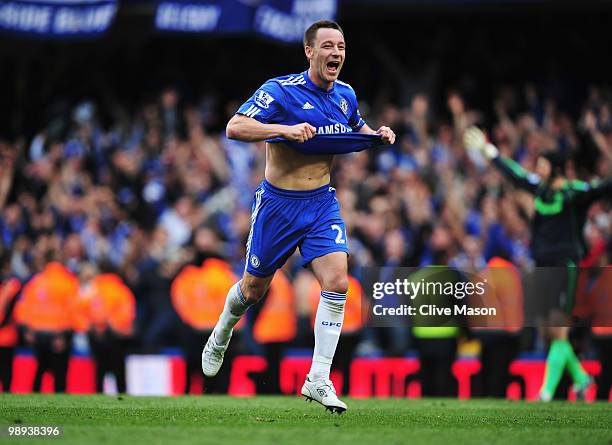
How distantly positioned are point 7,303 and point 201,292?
248 centimetres

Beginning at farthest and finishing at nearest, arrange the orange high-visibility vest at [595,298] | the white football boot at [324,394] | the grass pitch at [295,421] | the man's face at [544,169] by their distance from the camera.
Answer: the man's face at [544,169] < the orange high-visibility vest at [595,298] < the white football boot at [324,394] < the grass pitch at [295,421]

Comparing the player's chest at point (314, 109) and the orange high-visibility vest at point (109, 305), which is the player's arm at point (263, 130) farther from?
the orange high-visibility vest at point (109, 305)

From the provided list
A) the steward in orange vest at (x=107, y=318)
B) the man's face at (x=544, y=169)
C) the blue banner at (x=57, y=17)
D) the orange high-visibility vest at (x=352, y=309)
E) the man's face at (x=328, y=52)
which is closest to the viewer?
the man's face at (x=328, y=52)

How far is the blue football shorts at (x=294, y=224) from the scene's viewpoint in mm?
8734

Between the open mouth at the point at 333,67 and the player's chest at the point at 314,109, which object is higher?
the open mouth at the point at 333,67

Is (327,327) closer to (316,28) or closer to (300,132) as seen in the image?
(300,132)

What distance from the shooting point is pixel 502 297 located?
1151 cm

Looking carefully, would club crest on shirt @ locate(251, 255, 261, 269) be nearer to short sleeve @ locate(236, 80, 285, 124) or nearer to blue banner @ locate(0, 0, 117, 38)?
short sleeve @ locate(236, 80, 285, 124)

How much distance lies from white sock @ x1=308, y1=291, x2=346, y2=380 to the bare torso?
2.76ft

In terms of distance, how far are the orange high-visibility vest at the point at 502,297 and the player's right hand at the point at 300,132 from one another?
11.1 ft

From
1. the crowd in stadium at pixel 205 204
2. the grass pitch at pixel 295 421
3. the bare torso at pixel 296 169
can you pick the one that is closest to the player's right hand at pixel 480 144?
the crowd in stadium at pixel 205 204

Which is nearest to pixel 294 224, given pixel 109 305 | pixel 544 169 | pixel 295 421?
pixel 295 421

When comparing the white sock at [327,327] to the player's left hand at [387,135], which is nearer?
the white sock at [327,327]

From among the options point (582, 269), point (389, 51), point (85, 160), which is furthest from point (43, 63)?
point (582, 269)
